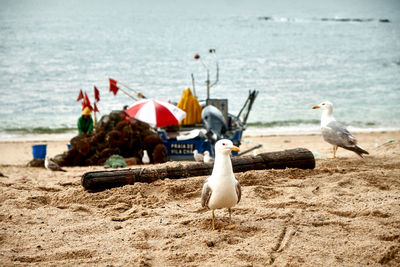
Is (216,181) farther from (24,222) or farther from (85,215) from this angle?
(24,222)

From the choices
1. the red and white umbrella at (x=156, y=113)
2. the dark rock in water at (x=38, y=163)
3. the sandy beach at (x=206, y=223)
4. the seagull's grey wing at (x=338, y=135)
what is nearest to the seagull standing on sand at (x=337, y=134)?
the seagull's grey wing at (x=338, y=135)

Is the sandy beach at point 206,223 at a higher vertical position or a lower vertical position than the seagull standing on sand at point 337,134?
lower

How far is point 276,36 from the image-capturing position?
5959 centimetres

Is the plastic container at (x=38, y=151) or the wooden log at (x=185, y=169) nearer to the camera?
the wooden log at (x=185, y=169)

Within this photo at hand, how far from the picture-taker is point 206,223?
13.8 ft

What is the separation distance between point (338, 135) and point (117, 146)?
4476 millimetres

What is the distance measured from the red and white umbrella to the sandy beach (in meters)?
3.14

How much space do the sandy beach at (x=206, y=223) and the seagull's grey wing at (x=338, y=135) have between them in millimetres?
1046

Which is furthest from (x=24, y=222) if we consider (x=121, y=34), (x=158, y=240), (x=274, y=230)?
(x=121, y=34)

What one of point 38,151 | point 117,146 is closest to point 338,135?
point 117,146

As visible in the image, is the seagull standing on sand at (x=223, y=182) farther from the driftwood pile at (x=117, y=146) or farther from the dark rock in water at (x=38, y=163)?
the dark rock in water at (x=38, y=163)

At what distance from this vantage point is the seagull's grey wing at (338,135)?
7064mm

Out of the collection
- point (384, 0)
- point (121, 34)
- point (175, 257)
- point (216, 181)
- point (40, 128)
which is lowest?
point (40, 128)

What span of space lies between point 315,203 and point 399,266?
1404 millimetres
